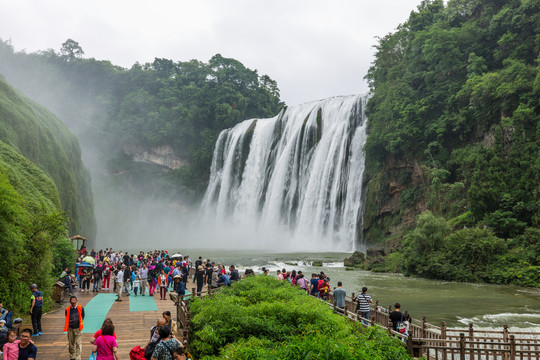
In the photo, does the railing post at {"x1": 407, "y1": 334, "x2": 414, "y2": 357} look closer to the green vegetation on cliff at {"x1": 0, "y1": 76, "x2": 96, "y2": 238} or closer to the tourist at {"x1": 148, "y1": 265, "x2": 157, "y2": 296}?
the tourist at {"x1": 148, "y1": 265, "x2": 157, "y2": 296}

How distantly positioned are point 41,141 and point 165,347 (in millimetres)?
29897

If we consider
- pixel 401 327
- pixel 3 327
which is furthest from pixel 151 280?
pixel 401 327

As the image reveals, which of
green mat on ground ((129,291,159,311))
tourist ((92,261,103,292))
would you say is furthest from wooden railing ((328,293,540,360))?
tourist ((92,261,103,292))

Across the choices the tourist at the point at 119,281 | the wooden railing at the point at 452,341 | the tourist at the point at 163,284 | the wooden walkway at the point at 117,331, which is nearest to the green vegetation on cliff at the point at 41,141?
the tourist at the point at 119,281

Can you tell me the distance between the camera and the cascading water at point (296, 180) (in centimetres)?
4797

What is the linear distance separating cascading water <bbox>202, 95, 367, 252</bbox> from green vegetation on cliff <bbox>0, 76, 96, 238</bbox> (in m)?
22.6

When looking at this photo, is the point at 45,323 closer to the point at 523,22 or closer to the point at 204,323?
the point at 204,323

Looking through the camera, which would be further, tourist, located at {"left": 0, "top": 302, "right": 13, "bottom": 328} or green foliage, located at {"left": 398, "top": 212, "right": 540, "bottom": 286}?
green foliage, located at {"left": 398, "top": 212, "right": 540, "bottom": 286}

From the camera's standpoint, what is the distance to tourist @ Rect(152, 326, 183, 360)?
23.0 feet

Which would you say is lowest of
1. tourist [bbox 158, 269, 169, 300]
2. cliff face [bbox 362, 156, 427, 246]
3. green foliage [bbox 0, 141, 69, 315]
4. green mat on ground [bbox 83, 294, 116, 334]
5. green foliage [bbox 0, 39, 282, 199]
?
green mat on ground [bbox 83, 294, 116, 334]

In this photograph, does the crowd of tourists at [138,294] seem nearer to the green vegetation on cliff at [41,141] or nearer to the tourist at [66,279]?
the tourist at [66,279]

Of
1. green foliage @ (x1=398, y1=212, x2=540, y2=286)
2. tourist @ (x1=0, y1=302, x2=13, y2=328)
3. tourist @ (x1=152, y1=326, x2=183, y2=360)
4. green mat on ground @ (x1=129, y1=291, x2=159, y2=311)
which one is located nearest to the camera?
tourist @ (x1=152, y1=326, x2=183, y2=360)

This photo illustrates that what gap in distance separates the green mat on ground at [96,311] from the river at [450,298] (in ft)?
37.5

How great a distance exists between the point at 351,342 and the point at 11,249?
10266mm
